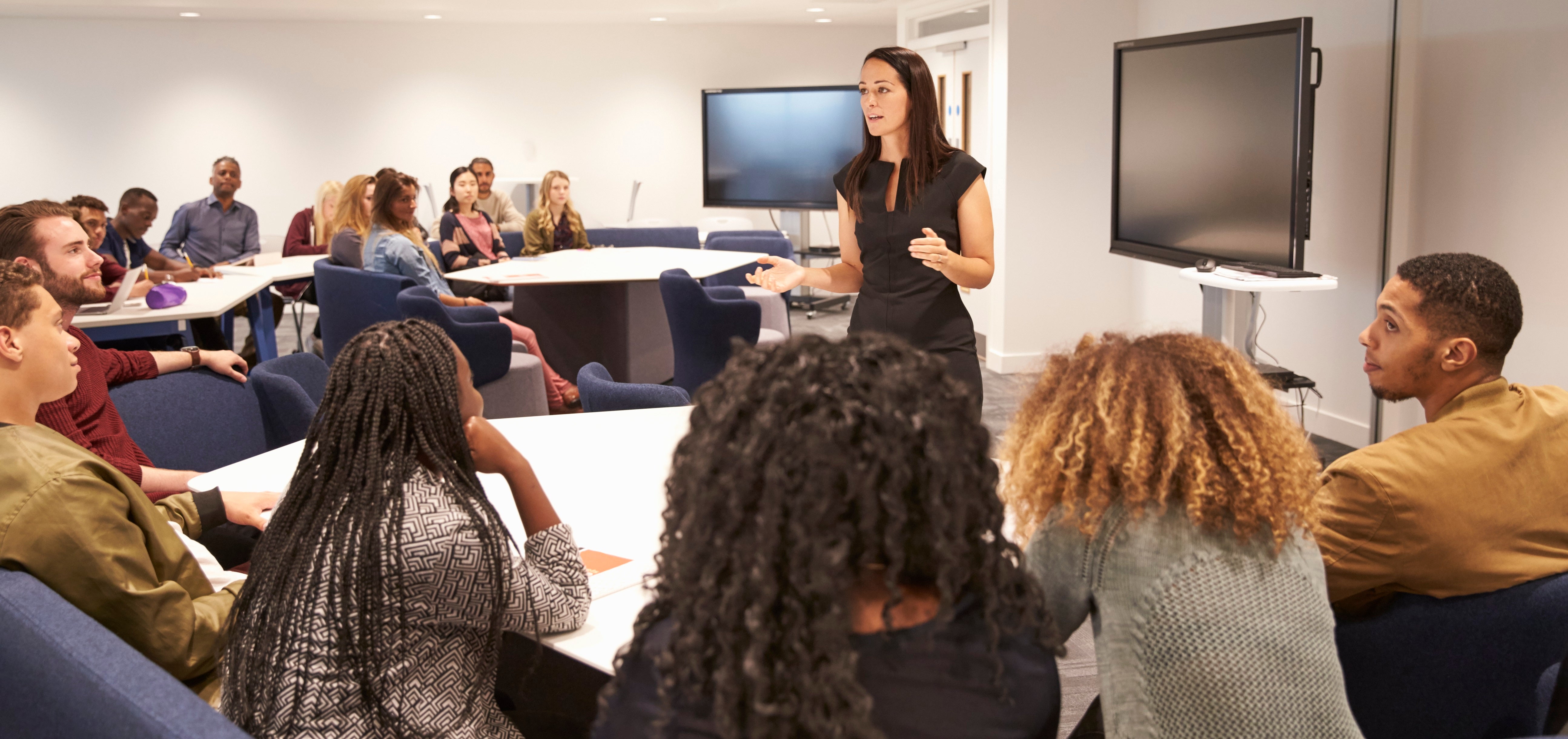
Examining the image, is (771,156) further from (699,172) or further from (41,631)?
(41,631)

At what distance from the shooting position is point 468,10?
988 centimetres

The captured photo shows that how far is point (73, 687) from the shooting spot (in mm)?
1190

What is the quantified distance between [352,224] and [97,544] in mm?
5023

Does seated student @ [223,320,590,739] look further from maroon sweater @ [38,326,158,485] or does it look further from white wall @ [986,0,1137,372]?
white wall @ [986,0,1137,372]

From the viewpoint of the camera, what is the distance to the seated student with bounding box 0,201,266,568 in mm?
2312

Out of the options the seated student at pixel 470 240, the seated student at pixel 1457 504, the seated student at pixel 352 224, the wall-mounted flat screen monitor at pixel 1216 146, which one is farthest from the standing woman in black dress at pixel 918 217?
the seated student at pixel 470 240

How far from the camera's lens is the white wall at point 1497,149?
12.1 feet

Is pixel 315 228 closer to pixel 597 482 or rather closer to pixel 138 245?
pixel 138 245

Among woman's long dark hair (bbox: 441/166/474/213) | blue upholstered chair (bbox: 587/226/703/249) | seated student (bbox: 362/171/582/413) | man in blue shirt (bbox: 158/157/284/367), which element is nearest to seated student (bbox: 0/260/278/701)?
seated student (bbox: 362/171/582/413)

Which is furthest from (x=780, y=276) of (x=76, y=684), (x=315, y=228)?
(x=315, y=228)

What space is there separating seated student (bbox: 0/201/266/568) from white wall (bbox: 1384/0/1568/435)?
4.18 metres

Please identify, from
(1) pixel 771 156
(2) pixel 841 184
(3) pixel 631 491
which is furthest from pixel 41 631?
(1) pixel 771 156

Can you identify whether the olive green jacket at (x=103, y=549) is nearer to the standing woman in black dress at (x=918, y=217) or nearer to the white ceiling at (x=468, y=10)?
the standing woman in black dress at (x=918, y=217)

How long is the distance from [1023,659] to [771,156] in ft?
29.4
